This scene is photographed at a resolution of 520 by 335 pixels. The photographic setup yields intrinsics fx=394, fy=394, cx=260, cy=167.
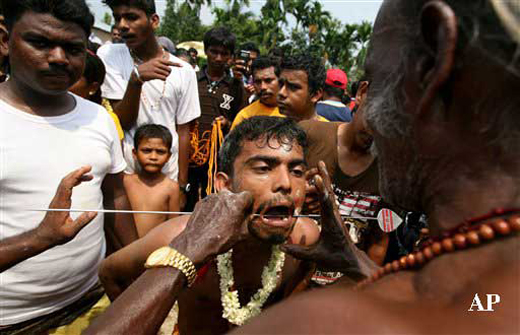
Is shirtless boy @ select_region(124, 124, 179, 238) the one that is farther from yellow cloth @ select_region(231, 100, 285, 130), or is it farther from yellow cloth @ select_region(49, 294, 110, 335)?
yellow cloth @ select_region(49, 294, 110, 335)

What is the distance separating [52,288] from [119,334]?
0.94 metres

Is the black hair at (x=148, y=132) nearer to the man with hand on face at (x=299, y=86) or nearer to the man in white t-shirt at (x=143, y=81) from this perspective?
the man in white t-shirt at (x=143, y=81)

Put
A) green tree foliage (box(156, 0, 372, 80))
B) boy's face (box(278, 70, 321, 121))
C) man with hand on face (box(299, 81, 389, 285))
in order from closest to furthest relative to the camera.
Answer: man with hand on face (box(299, 81, 389, 285)), boy's face (box(278, 70, 321, 121)), green tree foliage (box(156, 0, 372, 80))

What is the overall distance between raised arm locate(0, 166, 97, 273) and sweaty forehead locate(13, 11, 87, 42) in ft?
2.88

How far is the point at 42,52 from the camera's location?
224 cm

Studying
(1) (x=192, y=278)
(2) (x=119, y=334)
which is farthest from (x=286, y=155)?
(2) (x=119, y=334)

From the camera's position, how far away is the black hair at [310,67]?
4.80 m

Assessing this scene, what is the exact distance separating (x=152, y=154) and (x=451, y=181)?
11.3 ft

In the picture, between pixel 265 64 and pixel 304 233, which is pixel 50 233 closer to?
pixel 304 233

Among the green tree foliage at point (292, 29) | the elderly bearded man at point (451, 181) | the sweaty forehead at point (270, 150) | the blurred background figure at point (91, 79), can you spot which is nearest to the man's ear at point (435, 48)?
the elderly bearded man at point (451, 181)

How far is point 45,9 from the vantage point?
87.5 inches

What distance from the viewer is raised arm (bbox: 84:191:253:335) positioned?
1.57 m

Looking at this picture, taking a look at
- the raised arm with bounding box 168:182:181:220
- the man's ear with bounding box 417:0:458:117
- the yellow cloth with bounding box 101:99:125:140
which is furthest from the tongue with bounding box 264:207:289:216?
the raised arm with bounding box 168:182:181:220

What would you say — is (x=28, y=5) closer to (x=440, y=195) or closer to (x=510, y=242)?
(x=440, y=195)
